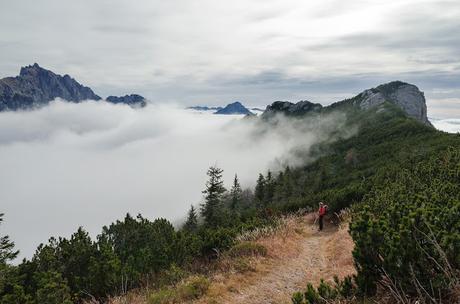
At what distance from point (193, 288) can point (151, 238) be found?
1094cm

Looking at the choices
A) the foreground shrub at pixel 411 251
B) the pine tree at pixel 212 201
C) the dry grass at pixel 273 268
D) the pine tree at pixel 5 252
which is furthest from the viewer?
the pine tree at pixel 212 201

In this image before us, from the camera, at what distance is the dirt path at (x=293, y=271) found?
9555 mm

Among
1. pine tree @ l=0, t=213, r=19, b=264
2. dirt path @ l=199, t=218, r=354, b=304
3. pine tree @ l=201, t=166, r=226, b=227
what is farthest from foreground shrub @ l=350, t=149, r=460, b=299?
pine tree @ l=201, t=166, r=226, b=227

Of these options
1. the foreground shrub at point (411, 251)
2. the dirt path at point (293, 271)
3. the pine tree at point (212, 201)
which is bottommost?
the pine tree at point (212, 201)

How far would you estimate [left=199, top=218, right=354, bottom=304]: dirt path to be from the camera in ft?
31.3

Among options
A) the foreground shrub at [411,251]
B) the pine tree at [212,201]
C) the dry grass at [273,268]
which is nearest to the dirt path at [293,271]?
the dry grass at [273,268]

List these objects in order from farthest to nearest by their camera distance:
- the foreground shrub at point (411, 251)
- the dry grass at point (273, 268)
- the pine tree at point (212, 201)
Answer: the pine tree at point (212, 201) → the dry grass at point (273, 268) → the foreground shrub at point (411, 251)

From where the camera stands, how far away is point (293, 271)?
11.9 meters

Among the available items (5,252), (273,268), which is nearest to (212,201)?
(5,252)

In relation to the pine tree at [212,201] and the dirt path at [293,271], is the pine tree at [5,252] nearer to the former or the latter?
the dirt path at [293,271]

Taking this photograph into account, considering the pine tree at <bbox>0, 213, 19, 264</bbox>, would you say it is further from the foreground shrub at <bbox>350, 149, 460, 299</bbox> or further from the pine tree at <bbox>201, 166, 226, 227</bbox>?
the pine tree at <bbox>201, 166, 226, 227</bbox>

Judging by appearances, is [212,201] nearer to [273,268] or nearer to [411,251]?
[273,268]

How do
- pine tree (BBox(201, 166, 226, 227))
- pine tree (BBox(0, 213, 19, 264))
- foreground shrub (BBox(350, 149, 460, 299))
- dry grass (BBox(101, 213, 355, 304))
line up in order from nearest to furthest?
foreground shrub (BBox(350, 149, 460, 299))
dry grass (BBox(101, 213, 355, 304))
pine tree (BBox(0, 213, 19, 264))
pine tree (BBox(201, 166, 226, 227))

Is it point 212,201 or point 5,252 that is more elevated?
point 5,252
